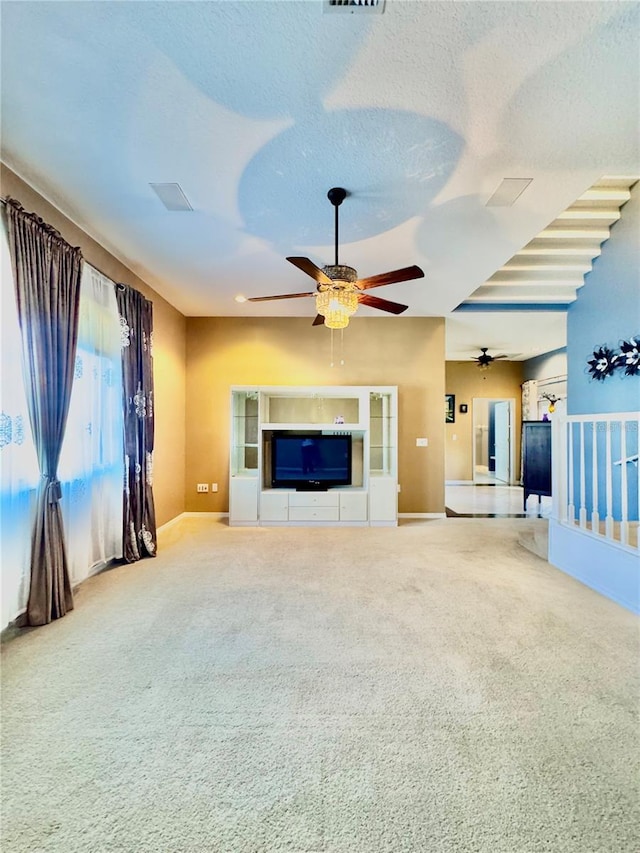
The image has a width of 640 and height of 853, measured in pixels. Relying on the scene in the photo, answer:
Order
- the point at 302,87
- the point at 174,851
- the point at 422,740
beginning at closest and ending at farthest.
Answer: the point at 174,851 → the point at 422,740 → the point at 302,87

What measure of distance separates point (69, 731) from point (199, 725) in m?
0.54

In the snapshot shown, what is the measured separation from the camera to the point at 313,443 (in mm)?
A: 5090

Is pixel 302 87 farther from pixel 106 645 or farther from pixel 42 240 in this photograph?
pixel 106 645

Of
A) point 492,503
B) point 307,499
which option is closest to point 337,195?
point 307,499

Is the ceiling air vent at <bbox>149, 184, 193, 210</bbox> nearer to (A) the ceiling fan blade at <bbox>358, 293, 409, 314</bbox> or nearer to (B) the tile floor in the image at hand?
(A) the ceiling fan blade at <bbox>358, 293, 409, 314</bbox>

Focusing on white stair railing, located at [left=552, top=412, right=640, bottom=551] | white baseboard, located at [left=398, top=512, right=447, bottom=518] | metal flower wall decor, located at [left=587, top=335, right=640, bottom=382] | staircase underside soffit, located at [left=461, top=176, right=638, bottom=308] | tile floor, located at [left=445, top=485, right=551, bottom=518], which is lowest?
tile floor, located at [left=445, top=485, right=551, bottom=518]

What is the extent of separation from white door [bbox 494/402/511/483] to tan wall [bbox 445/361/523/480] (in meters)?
0.56

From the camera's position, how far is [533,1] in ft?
4.52

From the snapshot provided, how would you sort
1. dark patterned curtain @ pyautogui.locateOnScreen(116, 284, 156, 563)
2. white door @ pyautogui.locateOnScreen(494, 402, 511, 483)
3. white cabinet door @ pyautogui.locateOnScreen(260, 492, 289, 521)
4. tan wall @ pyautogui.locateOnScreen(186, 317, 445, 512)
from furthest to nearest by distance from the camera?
white door @ pyautogui.locateOnScreen(494, 402, 511, 483), tan wall @ pyautogui.locateOnScreen(186, 317, 445, 512), white cabinet door @ pyautogui.locateOnScreen(260, 492, 289, 521), dark patterned curtain @ pyautogui.locateOnScreen(116, 284, 156, 563)

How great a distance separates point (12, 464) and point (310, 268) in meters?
2.24

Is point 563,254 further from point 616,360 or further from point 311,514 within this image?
point 311,514

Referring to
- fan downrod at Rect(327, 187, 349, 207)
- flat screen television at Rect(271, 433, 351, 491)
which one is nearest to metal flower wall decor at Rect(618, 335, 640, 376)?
flat screen television at Rect(271, 433, 351, 491)

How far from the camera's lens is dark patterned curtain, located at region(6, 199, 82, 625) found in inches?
91.0

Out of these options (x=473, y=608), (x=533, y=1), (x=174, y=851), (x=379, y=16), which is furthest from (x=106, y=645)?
(x=533, y=1)
